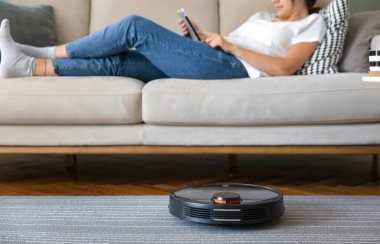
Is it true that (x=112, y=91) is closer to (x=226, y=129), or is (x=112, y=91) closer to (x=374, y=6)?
(x=226, y=129)

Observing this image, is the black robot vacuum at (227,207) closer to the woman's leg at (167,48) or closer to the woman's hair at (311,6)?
the woman's leg at (167,48)

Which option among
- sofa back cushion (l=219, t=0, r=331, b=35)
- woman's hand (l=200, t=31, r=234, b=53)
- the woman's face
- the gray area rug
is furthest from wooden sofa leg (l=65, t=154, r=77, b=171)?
the woman's face

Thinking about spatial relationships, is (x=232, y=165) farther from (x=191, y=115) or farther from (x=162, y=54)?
(x=162, y=54)

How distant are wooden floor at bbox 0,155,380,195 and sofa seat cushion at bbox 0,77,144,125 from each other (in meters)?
0.24

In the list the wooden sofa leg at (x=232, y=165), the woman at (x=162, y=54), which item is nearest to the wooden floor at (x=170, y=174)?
the wooden sofa leg at (x=232, y=165)

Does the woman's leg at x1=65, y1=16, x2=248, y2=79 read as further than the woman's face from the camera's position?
No

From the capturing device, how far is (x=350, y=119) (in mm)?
1826

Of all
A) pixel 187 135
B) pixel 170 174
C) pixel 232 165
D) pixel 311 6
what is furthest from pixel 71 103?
pixel 311 6

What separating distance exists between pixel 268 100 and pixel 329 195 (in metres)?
0.36

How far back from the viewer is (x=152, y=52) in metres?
2.05

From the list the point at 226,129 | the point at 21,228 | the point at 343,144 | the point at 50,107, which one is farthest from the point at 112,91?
the point at 343,144

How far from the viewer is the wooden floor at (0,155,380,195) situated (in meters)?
1.92

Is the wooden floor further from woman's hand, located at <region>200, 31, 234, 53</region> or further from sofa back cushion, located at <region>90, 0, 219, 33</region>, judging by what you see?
sofa back cushion, located at <region>90, 0, 219, 33</region>

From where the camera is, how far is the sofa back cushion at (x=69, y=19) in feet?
8.51
